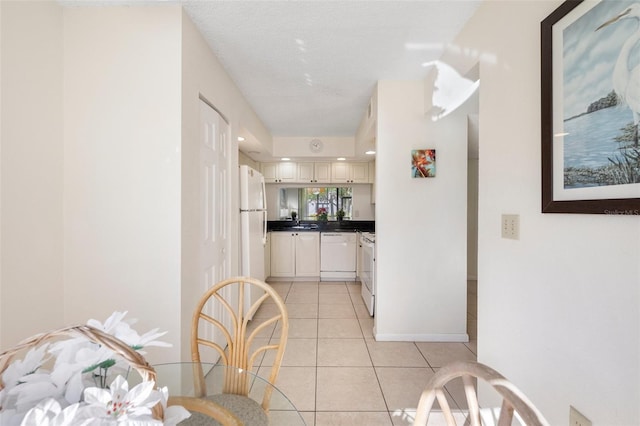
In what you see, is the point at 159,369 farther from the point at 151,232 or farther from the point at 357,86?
the point at 357,86

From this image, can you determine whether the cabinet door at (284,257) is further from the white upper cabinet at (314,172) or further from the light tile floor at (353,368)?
the light tile floor at (353,368)

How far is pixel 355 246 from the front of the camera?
16.4 ft

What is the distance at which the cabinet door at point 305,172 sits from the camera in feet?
17.3

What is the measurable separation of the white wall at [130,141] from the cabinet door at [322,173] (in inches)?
144

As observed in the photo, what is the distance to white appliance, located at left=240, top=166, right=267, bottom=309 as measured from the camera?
3027 mm

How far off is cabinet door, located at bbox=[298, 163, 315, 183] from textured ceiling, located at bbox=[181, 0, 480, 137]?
211 centimetres

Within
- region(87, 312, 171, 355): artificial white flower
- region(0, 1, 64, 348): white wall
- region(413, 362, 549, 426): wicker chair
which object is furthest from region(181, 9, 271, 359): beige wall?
region(413, 362, 549, 426): wicker chair

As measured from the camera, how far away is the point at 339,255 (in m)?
4.98

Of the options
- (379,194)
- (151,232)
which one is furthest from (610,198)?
(151,232)

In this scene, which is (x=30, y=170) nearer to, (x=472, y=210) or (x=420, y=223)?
(x=420, y=223)

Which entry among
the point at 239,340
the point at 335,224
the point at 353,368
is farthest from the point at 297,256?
the point at 239,340

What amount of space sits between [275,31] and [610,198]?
2002 millimetres

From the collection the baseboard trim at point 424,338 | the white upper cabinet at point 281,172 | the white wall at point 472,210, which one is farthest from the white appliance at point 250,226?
the white wall at point 472,210

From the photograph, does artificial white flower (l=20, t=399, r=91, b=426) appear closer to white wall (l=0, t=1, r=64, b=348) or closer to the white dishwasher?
white wall (l=0, t=1, r=64, b=348)
